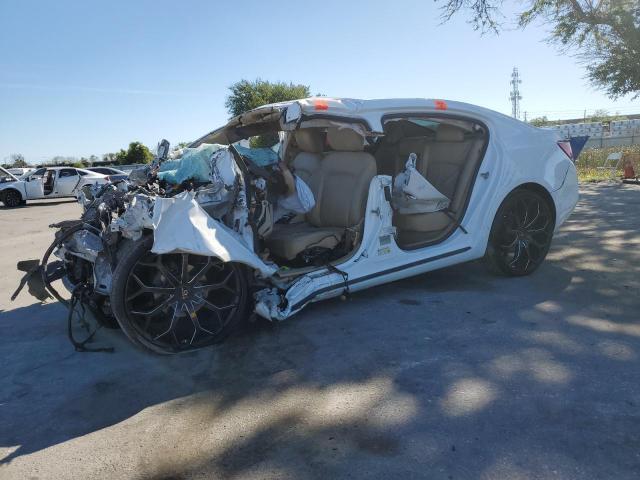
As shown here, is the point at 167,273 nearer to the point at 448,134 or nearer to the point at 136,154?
the point at 448,134

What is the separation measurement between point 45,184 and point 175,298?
64.6 feet

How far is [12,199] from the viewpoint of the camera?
776 inches

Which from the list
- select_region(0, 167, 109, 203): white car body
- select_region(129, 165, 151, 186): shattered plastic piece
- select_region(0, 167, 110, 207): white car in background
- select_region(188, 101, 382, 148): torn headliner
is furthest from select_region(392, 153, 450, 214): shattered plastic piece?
select_region(0, 167, 109, 203): white car body

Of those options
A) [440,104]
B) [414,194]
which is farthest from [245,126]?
[440,104]

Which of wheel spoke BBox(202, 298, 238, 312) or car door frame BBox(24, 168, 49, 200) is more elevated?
wheel spoke BBox(202, 298, 238, 312)

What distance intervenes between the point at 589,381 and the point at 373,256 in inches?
74.7

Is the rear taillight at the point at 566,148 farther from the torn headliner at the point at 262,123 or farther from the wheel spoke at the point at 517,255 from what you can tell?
the torn headliner at the point at 262,123

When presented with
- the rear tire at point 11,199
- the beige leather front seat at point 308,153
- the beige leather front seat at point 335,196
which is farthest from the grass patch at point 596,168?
the rear tire at point 11,199

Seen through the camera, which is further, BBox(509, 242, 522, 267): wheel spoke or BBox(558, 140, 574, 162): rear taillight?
BBox(558, 140, 574, 162): rear taillight

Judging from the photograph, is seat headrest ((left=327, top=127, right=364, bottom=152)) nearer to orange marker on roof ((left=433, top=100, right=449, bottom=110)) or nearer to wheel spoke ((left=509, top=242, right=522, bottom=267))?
orange marker on roof ((left=433, top=100, right=449, bottom=110))

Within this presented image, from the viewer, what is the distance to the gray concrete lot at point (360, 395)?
2381 millimetres

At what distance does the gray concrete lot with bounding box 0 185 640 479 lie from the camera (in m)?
2.38

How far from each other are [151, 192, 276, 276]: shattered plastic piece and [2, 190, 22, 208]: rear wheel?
64.1ft

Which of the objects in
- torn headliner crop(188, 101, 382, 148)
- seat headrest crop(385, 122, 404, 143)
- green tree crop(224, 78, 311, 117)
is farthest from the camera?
green tree crop(224, 78, 311, 117)
